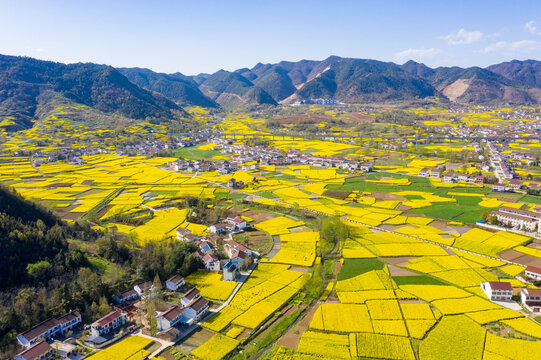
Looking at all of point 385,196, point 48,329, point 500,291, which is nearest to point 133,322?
point 48,329

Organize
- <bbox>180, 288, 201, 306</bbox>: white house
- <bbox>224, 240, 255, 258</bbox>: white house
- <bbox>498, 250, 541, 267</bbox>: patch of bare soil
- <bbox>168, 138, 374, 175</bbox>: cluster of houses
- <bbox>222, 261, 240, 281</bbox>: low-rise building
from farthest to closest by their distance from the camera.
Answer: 1. <bbox>168, 138, 374, 175</bbox>: cluster of houses
2. <bbox>224, 240, 255, 258</bbox>: white house
3. <bbox>498, 250, 541, 267</bbox>: patch of bare soil
4. <bbox>222, 261, 240, 281</bbox>: low-rise building
5. <bbox>180, 288, 201, 306</bbox>: white house

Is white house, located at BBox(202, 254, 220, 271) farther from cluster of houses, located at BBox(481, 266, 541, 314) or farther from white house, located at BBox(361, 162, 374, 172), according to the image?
white house, located at BBox(361, 162, 374, 172)

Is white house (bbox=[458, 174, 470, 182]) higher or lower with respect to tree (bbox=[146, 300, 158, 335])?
higher

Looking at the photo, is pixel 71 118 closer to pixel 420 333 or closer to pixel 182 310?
pixel 182 310

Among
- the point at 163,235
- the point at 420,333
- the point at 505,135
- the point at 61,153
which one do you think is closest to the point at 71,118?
the point at 61,153

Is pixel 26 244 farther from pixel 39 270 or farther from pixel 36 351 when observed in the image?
pixel 36 351

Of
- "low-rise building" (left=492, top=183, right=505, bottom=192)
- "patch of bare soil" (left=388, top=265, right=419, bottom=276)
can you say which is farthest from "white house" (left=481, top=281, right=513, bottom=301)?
"low-rise building" (left=492, top=183, right=505, bottom=192)
